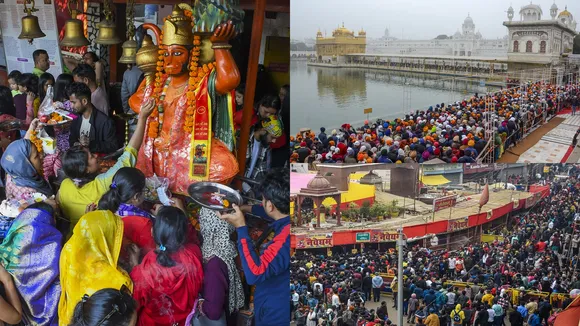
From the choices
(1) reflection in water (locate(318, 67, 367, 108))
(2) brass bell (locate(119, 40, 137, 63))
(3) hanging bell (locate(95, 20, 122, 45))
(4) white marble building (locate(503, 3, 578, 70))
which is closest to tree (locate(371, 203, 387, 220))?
(1) reflection in water (locate(318, 67, 367, 108))

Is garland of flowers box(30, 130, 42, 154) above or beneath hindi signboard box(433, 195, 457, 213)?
above

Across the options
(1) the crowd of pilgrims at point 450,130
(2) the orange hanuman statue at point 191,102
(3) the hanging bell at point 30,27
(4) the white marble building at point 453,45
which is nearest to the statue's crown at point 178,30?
(2) the orange hanuman statue at point 191,102

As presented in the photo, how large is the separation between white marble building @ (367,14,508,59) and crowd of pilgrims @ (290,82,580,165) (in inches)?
11.4

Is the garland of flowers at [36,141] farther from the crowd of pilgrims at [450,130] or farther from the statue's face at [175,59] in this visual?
the crowd of pilgrims at [450,130]

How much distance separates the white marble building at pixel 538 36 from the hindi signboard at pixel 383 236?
1256mm

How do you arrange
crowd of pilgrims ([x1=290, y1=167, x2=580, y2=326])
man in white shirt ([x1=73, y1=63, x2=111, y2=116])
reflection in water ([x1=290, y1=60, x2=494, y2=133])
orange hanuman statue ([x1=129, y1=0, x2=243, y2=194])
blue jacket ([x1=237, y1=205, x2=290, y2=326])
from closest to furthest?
orange hanuman statue ([x1=129, y1=0, x2=243, y2=194]), blue jacket ([x1=237, y1=205, x2=290, y2=326]), crowd of pilgrims ([x1=290, y1=167, x2=580, y2=326]), reflection in water ([x1=290, y1=60, x2=494, y2=133]), man in white shirt ([x1=73, y1=63, x2=111, y2=116])

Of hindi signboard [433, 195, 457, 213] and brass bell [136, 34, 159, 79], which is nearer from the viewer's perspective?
brass bell [136, 34, 159, 79]

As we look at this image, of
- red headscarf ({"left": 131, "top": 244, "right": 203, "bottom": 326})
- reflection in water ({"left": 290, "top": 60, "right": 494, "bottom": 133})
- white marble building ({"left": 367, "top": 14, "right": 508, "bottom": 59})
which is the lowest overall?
red headscarf ({"left": 131, "top": 244, "right": 203, "bottom": 326})

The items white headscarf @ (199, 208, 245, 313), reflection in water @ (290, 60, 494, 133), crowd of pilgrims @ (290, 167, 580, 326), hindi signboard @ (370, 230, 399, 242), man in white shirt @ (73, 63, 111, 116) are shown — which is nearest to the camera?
white headscarf @ (199, 208, 245, 313)

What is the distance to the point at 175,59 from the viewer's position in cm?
367

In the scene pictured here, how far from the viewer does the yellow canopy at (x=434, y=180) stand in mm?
4164

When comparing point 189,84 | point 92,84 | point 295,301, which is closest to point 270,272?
point 295,301

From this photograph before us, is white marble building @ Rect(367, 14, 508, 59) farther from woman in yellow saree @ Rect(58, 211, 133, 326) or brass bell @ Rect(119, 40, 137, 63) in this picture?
woman in yellow saree @ Rect(58, 211, 133, 326)

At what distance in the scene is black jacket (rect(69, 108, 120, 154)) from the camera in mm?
4297
